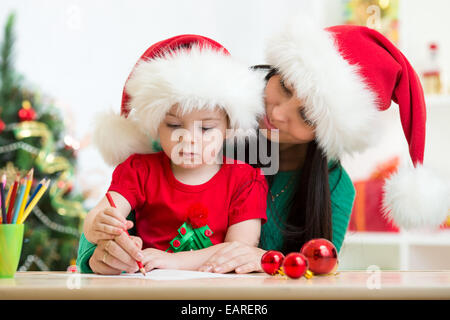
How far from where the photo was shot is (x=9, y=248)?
830mm

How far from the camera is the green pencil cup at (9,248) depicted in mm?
805

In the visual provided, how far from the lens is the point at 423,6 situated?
2555mm

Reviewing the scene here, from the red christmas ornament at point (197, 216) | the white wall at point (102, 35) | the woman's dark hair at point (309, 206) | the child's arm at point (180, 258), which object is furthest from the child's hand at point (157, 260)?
the white wall at point (102, 35)

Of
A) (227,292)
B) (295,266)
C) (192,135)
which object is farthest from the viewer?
(192,135)

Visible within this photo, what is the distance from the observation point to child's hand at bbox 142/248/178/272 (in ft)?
3.08

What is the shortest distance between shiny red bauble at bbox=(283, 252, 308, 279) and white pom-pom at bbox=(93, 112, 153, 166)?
0.59 metres

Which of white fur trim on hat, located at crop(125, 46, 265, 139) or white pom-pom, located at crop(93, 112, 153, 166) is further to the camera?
white pom-pom, located at crop(93, 112, 153, 166)

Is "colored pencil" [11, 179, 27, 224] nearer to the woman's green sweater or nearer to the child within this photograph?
the child

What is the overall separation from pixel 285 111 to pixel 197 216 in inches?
11.5

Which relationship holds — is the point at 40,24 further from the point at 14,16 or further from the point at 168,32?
the point at 168,32

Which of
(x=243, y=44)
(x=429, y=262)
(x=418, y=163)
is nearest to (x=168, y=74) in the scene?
(x=418, y=163)

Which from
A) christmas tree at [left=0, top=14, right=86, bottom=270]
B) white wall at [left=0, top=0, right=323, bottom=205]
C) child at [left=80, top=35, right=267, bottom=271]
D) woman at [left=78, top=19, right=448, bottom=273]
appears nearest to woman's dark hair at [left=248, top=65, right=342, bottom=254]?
woman at [left=78, top=19, right=448, bottom=273]

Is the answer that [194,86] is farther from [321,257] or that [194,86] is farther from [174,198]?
[321,257]

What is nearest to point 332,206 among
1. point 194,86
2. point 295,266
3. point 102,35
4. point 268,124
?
point 268,124
